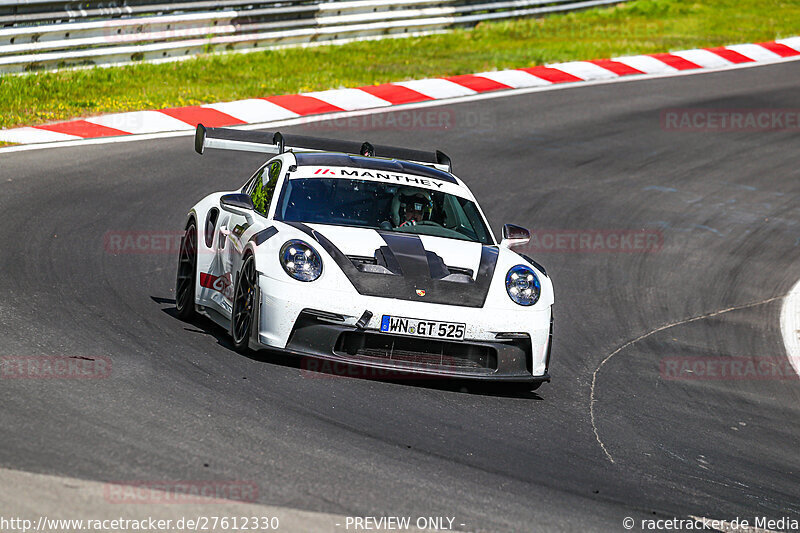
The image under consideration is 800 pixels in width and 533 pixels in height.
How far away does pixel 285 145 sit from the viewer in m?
9.20

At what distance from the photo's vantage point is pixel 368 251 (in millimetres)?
7383

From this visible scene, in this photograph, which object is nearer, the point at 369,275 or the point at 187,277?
the point at 369,275

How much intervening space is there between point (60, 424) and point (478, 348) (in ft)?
8.60

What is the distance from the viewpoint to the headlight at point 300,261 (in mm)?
7047

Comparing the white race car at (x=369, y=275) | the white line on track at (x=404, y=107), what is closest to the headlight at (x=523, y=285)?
the white race car at (x=369, y=275)

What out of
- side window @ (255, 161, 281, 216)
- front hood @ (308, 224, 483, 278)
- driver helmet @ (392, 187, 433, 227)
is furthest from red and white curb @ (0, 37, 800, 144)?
front hood @ (308, 224, 483, 278)

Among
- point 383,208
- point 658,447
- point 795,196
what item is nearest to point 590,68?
point 795,196

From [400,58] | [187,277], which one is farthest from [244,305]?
[400,58]

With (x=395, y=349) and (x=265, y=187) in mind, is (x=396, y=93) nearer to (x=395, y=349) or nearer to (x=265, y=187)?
(x=265, y=187)

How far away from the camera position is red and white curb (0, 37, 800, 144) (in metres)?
14.5

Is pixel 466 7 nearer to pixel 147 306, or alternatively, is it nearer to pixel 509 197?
pixel 509 197

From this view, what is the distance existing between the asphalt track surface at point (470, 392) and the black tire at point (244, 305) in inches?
5.3

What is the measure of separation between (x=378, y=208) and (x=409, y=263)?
1.04 m

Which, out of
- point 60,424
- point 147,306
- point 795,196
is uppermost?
point 60,424
